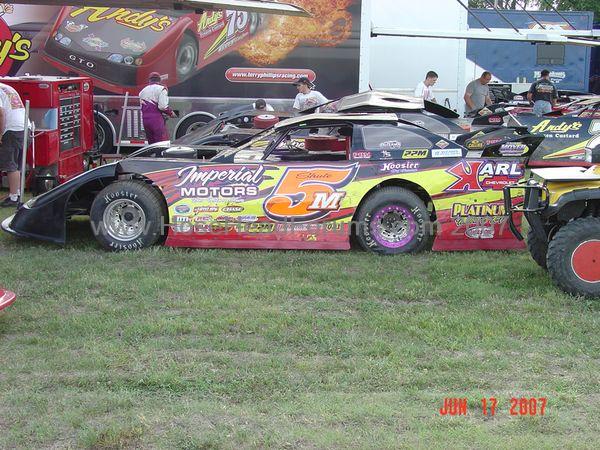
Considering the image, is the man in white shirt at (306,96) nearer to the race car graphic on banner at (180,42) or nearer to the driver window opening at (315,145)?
the race car graphic on banner at (180,42)

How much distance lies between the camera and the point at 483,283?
6.68m

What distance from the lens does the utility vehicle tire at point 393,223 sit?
7.67 metres

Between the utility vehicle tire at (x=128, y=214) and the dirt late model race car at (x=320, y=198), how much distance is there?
0.03 feet

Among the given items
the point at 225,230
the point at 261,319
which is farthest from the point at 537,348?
the point at 225,230

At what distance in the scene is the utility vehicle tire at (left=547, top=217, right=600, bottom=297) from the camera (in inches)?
241

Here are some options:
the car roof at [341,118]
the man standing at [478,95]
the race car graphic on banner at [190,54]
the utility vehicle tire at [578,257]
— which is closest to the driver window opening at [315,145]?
the car roof at [341,118]

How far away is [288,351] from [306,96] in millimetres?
8033

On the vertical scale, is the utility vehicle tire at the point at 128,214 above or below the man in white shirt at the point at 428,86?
below

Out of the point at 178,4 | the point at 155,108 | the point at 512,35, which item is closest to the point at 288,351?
the point at 178,4

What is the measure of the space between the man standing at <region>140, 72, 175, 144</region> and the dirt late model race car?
4938 millimetres

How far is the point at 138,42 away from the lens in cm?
1335

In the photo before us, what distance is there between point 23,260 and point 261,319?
294cm

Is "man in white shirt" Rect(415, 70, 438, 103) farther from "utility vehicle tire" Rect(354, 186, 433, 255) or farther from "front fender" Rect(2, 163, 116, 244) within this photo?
"front fender" Rect(2, 163, 116, 244)

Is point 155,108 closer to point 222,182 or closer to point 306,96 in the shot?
point 306,96
